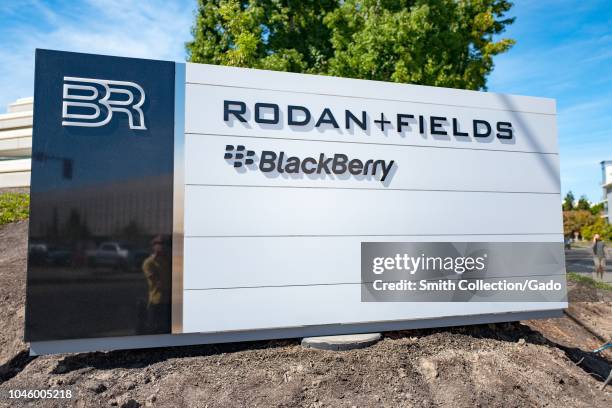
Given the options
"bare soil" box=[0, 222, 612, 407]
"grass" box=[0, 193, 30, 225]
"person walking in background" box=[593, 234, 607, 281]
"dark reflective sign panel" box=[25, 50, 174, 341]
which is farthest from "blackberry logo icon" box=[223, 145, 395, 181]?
"person walking in background" box=[593, 234, 607, 281]

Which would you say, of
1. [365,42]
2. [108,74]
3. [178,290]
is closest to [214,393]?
[178,290]

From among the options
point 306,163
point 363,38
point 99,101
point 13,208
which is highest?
point 363,38

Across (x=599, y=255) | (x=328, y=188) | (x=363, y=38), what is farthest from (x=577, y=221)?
(x=328, y=188)

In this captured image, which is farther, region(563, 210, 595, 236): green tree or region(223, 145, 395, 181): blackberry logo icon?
region(563, 210, 595, 236): green tree

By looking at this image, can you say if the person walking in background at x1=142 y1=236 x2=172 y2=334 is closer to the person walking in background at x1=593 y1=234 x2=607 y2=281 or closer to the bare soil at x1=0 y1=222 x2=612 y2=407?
the bare soil at x1=0 y1=222 x2=612 y2=407

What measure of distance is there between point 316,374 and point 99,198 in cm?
345

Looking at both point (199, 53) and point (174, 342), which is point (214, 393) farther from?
point (199, 53)

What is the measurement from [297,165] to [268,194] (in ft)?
1.92

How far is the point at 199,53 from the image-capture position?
534 inches

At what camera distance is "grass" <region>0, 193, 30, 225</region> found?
10211mm

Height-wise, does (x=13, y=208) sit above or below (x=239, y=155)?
below

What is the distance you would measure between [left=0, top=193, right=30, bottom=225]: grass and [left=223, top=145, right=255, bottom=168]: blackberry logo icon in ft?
24.0

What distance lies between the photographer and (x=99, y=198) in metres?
4.94

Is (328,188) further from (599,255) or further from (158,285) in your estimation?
(599,255)
